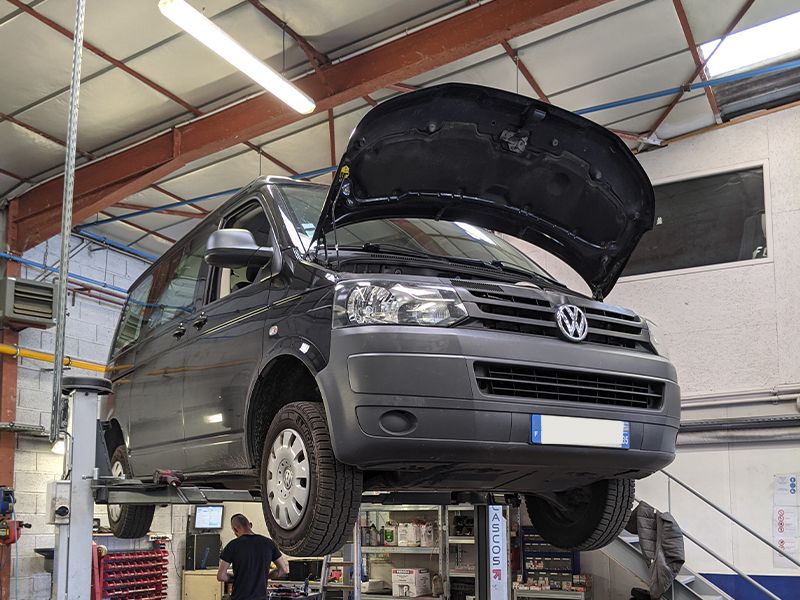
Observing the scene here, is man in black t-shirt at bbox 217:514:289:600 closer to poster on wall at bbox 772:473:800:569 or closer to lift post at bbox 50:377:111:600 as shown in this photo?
lift post at bbox 50:377:111:600

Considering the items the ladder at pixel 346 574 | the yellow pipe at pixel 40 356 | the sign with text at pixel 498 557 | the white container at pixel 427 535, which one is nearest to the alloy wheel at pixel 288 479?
the sign with text at pixel 498 557

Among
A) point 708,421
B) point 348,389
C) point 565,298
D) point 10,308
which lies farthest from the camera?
point 10,308

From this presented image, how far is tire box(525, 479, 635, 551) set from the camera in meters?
3.46

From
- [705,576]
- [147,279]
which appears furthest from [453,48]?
[705,576]

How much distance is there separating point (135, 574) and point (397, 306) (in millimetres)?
8519

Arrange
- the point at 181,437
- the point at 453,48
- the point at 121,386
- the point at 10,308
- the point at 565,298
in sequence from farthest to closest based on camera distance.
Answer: the point at 10,308 < the point at 453,48 < the point at 121,386 < the point at 181,437 < the point at 565,298

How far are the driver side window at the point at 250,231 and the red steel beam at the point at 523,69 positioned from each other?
14.5ft

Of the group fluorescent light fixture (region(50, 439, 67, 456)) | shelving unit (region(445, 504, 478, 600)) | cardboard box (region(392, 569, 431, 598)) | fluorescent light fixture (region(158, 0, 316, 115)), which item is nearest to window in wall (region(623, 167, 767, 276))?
shelving unit (region(445, 504, 478, 600))

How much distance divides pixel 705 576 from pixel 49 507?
7317 mm

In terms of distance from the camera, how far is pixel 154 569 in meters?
10.3

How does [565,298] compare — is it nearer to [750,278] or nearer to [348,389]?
[348,389]

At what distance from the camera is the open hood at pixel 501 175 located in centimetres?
308

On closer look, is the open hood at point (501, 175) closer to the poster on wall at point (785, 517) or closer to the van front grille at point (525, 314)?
the van front grille at point (525, 314)

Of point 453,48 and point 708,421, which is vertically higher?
point 453,48
